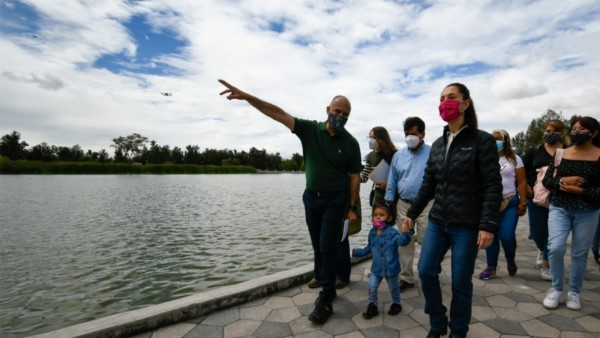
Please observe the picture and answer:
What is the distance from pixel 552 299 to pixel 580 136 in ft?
5.88

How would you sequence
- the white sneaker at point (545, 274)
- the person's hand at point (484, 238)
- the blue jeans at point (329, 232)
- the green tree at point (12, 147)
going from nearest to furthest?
the person's hand at point (484, 238) < the blue jeans at point (329, 232) < the white sneaker at point (545, 274) < the green tree at point (12, 147)

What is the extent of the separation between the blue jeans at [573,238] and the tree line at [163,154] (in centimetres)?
5300

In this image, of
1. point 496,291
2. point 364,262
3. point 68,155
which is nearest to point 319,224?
point 364,262

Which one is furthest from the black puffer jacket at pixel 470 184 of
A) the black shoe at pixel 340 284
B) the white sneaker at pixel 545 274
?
the white sneaker at pixel 545 274

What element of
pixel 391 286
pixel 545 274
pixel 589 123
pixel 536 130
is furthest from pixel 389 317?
pixel 536 130

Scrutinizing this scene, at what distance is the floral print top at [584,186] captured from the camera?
10.9 ft

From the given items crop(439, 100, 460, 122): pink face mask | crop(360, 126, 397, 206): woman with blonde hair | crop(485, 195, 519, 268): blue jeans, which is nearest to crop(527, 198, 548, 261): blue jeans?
crop(485, 195, 519, 268): blue jeans

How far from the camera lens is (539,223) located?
181 inches

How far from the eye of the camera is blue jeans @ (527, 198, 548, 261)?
4539mm

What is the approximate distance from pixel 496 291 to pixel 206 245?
723 centimetres

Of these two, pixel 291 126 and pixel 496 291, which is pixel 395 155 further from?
pixel 496 291

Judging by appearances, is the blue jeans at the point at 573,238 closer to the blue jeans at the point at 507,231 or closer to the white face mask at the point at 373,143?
the blue jeans at the point at 507,231

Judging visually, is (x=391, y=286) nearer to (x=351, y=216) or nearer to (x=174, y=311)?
(x=351, y=216)

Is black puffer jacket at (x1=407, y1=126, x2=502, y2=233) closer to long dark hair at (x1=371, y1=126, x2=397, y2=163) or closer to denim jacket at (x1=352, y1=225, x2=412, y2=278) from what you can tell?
denim jacket at (x1=352, y1=225, x2=412, y2=278)
